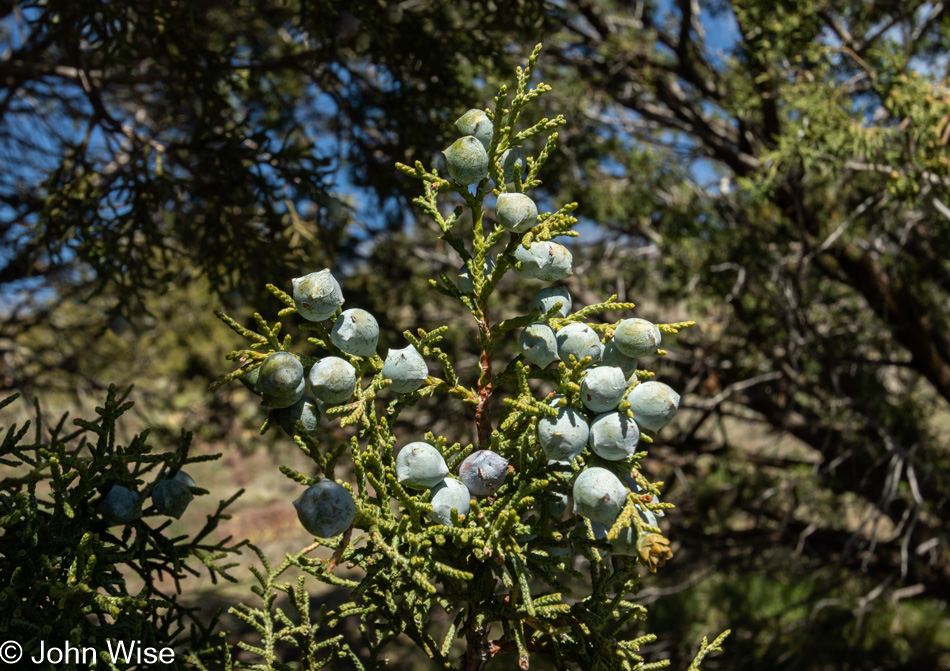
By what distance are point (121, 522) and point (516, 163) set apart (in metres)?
1.20

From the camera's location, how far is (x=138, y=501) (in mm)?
1555

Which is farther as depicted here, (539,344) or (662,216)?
(662,216)

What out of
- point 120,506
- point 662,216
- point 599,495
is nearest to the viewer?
point 599,495

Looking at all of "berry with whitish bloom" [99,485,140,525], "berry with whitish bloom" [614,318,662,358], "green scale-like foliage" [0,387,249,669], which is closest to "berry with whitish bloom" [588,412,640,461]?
"berry with whitish bloom" [614,318,662,358]

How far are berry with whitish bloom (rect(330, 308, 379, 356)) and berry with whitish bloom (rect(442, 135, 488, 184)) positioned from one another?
1.14 ft

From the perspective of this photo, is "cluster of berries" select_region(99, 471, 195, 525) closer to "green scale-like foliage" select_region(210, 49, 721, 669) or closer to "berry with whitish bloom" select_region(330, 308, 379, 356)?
"green scale-like foliage" select_region(210, 49, 721, 669)

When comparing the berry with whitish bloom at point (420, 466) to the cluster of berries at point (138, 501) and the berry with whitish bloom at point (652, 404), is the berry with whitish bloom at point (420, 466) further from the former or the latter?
the cluster of berries at point (138, 501)

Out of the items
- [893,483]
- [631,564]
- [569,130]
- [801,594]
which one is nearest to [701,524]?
[893,483]

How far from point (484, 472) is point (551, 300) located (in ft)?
1.28

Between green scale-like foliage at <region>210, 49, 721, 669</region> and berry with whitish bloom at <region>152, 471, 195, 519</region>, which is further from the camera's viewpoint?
berry with whitish bloom at <region>152, 471, 195, 519</region>

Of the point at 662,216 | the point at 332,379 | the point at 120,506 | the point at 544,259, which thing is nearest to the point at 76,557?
the point at 120,506

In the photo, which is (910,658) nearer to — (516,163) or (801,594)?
(801,594)

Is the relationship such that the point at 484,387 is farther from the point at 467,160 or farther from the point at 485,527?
the point at 467,160

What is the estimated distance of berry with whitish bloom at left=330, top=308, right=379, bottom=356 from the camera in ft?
4.32
